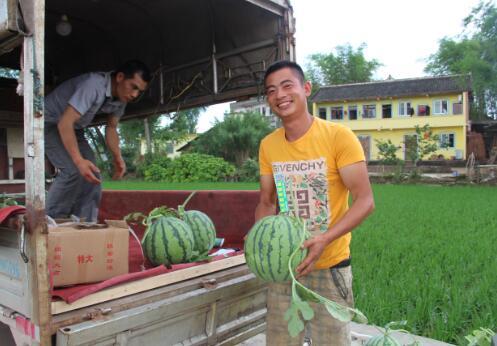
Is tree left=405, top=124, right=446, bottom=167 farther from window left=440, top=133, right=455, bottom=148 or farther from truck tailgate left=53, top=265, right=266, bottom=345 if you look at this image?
truck tailgate left=53, top=265, right=266, bottom=345

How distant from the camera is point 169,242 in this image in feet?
8.86

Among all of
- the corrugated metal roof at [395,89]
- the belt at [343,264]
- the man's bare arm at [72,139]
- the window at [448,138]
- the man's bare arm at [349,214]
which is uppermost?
the corrugated metal roof at [395,89]

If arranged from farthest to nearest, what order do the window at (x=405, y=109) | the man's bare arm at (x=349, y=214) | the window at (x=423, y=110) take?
the window at (x=405, y=109) < the window at (x=423, y=110) < the man's bare arm at (x=349, y=214)

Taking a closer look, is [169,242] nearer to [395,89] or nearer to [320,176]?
[320,176]

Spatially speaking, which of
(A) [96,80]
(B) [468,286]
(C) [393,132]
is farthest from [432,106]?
(A) [96,80]

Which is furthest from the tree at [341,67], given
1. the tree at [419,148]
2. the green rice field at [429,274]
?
the green rice field at [429,274]

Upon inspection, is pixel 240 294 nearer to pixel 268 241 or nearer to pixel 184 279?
pixel 184 279

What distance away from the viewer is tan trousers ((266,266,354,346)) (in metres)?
2.47

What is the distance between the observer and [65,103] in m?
3.68

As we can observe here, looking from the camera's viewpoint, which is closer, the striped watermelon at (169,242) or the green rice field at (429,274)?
the striped watermelon at (169,242)

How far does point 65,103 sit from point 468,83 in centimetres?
3179

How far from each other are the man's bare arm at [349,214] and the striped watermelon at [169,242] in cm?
84

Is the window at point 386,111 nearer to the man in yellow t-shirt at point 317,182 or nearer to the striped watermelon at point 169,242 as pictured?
the man in yellow t-shirt at point 317,182

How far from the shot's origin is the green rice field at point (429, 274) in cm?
400
